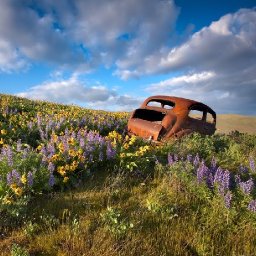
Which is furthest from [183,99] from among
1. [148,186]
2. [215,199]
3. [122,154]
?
[215,199]

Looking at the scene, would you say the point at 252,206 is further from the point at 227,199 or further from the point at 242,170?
the point at 242,170

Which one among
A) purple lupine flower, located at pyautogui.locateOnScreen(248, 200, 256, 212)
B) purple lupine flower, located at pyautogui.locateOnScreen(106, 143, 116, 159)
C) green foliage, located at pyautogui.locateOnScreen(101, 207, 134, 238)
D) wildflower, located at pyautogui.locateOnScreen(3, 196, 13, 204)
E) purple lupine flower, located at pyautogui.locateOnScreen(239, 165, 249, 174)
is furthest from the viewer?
purple lupine flower, located at pyautogui.locateOnScreen(106, 143, 116, 159)

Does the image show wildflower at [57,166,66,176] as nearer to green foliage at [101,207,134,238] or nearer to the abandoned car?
green foliage at [101,207,134,238]

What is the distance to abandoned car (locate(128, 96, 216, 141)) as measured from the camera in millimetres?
10148

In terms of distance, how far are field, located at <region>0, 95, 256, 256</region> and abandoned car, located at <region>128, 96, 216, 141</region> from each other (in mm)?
2237

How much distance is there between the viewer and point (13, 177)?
575cm

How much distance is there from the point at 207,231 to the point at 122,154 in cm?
278

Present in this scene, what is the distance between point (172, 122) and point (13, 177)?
Result: 5.65 meters

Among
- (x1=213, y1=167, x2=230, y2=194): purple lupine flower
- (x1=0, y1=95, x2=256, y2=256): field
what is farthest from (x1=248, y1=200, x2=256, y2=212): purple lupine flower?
(x1=213, y1=167, x2=230, y2=194): purple lupine flower

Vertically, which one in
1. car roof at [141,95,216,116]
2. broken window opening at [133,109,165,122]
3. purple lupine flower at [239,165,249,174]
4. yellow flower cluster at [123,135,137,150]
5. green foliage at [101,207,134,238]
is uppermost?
car roof at [141,95,216,116]

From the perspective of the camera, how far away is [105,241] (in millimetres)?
4527

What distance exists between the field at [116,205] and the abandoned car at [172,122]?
7.34ft

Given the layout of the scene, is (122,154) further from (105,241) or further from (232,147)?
(232,147)

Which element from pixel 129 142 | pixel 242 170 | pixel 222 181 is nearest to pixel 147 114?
pixel 129 142
